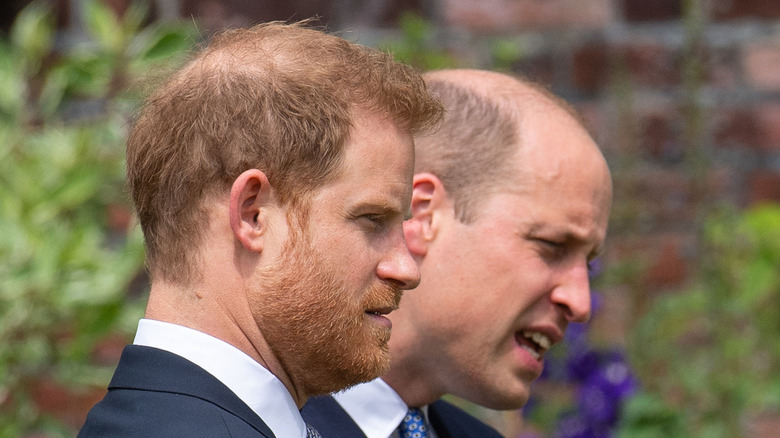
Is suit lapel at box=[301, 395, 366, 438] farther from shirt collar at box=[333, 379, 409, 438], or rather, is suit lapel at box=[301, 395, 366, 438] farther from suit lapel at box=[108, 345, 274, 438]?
suit lapel at box=[108, 345, 274, 438]

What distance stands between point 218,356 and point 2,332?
1231mm

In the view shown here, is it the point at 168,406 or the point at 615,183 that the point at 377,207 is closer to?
the point at 168,406

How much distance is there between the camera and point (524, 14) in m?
3.12

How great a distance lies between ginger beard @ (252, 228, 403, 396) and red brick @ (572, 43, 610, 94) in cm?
190

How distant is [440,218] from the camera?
1951 mm

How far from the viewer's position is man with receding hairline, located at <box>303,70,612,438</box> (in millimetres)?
1881

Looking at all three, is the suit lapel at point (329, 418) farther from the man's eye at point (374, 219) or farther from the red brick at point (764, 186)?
the red brick at point (764, 186)

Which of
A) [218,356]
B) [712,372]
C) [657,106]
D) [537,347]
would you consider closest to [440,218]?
[537,347]

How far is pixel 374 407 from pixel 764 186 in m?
1.73

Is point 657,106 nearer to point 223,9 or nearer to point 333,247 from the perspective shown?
point 223,9

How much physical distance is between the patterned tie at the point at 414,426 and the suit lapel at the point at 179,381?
25.6 inches

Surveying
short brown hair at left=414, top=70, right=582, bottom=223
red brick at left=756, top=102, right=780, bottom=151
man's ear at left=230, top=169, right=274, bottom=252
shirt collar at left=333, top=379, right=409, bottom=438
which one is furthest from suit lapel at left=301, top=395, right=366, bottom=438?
red brick at left=756, top=102, right=780, bottom=151

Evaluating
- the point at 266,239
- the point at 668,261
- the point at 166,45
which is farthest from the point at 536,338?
the point at 668,261

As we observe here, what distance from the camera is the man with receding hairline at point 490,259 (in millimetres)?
1881
